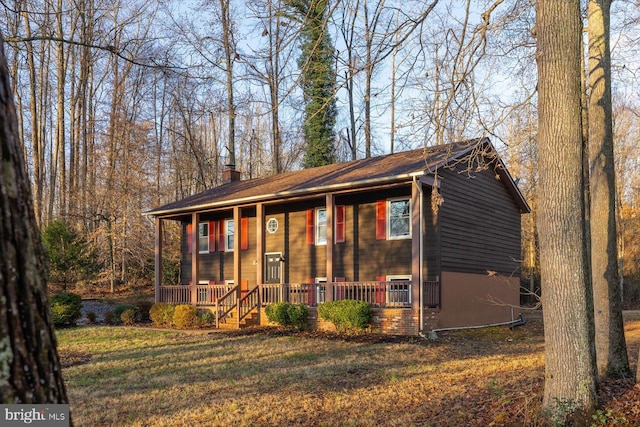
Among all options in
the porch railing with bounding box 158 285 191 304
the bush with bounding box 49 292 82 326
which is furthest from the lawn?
the porch railing with bounding box 158 285 191 304

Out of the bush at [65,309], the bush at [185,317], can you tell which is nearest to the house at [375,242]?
the bush at [185,317]

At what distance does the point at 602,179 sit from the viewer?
25.4 ft

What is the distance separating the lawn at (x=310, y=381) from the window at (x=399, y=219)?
3.98 m

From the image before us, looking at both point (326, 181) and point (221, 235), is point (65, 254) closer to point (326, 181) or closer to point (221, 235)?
point (221, 235)

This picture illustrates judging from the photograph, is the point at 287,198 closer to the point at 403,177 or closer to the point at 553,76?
A: the point at 403,177

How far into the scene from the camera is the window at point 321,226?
19.1m

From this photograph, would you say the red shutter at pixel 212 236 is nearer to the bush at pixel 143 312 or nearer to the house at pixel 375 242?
the house at pixel 375 242

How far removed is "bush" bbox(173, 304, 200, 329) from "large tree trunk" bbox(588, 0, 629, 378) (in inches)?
531

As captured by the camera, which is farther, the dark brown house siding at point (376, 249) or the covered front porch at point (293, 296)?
the dark brown house siding at point (376, 249)

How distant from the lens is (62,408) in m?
2.21

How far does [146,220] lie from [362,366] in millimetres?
23515

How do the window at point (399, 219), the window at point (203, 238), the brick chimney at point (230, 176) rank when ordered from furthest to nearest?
the brick chimney at point (230, 176) < the window at point (203, 238) < the window at point (399, 219)

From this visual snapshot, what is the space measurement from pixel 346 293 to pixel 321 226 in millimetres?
2930

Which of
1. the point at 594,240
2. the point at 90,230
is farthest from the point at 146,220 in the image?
the point at 594,240
